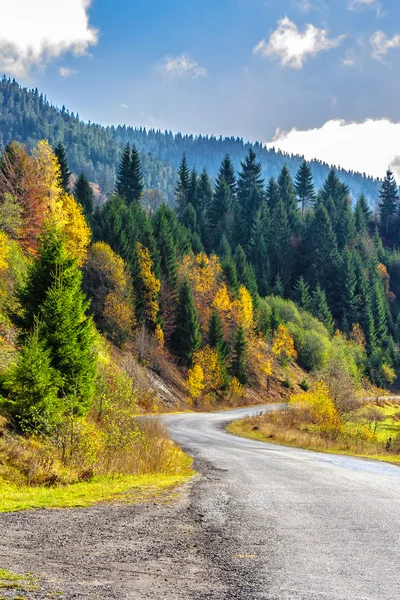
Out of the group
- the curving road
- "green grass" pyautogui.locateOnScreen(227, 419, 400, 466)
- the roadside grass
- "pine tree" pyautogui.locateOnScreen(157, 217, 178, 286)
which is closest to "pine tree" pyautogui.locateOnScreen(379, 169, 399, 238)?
"pine tree" pyautogui.locateOnScreen(157, 217, 178, 286)

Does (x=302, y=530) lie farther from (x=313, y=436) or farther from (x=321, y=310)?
(x=321, y=310)

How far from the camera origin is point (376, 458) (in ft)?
74.1

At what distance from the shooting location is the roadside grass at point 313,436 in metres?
25.4

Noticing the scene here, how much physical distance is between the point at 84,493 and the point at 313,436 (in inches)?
850

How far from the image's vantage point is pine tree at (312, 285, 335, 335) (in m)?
103

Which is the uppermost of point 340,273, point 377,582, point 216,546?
point 340,273

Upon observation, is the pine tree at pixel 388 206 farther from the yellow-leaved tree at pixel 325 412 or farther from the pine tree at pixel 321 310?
the yellow-leaved tree at pixel 325 412

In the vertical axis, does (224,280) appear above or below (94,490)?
above

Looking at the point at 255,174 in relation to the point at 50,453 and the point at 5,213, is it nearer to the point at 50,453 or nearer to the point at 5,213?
the point at 5,213

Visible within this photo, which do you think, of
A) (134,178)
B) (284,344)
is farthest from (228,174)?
(284,344)

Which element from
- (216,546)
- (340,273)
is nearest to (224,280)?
(340,273)

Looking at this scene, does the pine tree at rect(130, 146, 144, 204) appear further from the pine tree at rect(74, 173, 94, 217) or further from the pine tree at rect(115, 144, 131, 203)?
the pine tree at rect(74, 173, 94, 217)

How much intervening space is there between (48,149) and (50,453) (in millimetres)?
48401

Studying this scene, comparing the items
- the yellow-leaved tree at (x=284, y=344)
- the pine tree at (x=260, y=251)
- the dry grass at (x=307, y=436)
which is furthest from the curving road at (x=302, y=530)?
the pine tree at (x=260, y=251)
